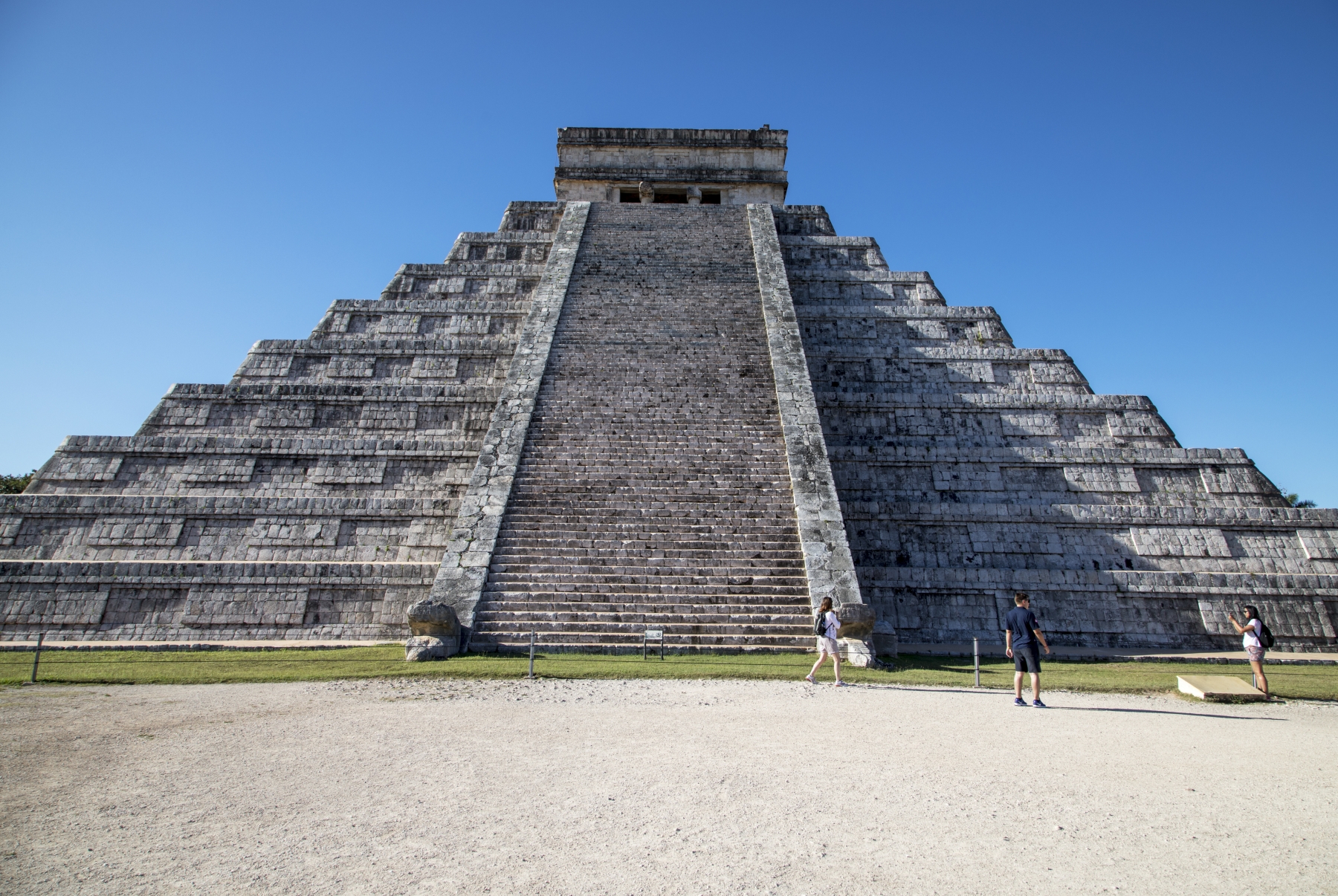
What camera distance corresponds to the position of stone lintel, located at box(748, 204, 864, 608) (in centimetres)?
979

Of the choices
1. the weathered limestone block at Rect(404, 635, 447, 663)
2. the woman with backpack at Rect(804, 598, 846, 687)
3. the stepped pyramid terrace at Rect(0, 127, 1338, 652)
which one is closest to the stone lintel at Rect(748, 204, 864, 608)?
the stepped pyramid terrace at Rect(0, 127, 1338, 652)

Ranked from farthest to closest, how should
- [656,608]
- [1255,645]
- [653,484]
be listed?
[653,484]
[656,608]
[1255,645]

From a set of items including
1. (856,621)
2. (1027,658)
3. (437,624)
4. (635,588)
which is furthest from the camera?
(635,588)

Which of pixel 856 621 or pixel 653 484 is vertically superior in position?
pixel 653 484

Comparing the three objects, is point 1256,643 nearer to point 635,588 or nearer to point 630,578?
point 635,588

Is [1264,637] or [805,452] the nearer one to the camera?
[1264,637]

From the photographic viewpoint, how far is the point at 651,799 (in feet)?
12.7

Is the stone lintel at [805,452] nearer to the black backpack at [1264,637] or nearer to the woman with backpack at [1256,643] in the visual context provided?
the woman with backpack at [1256,643]

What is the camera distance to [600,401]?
1336 centimetres

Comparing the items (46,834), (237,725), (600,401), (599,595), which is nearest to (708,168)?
(600,401)

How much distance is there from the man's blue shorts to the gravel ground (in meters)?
0.60

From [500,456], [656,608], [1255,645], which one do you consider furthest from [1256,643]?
[500,456]

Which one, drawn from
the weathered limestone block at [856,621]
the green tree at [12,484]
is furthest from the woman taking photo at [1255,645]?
the green tree at [12,484]

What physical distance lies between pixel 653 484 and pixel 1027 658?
6157mm
